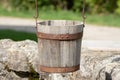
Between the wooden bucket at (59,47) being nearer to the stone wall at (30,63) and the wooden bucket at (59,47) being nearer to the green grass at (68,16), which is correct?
Answer: the stone wall at (30,63)

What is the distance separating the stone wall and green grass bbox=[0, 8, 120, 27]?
27.3ft

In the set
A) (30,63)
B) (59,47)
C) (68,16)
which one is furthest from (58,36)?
(68,16)

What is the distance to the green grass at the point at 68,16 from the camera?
1591cm

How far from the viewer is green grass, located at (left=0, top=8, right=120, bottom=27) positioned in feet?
52.2

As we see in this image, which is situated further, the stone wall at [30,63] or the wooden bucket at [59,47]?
the stone wall at [30,63]

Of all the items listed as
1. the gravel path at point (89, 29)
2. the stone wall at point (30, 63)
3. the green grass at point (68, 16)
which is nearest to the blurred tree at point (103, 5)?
the green grass at point (68, 16)

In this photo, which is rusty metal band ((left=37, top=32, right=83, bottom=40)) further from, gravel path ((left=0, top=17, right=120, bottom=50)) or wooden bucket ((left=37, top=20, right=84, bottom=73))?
gravel path ((left=0, top=17, right=120, bottom=50))

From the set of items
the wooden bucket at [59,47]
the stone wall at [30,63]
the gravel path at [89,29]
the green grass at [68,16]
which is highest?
the wooden bucket at [59,47]

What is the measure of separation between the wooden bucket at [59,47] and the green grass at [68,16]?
10024mm

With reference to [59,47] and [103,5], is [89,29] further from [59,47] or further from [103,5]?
[59,47]

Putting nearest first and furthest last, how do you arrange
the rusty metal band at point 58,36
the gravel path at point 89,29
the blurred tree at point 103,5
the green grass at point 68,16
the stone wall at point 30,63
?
the rusty metal band at point 58,36
the stone wall at point 30,63
the gravel path at point 89,29
the green grass at point 68,16
the blurred tree at point 103,5

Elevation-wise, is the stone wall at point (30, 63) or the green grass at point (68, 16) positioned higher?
the stone wall at point (30, 63)

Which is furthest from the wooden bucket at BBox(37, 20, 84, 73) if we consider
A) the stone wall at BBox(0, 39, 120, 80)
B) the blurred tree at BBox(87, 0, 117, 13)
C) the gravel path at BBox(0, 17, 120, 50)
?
the blurred tree at BBox(87, 0, 117, 13)

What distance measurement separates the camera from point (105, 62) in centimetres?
671
